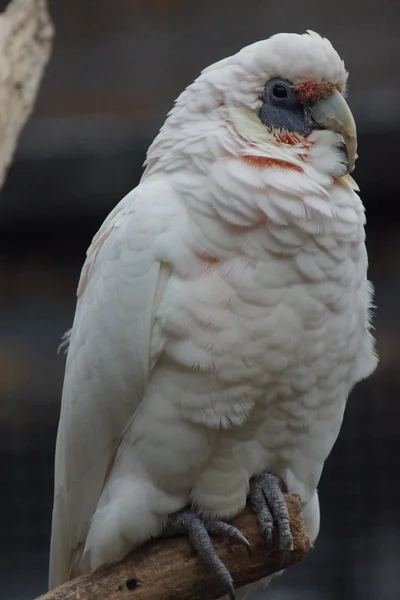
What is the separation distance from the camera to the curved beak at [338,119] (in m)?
1.96

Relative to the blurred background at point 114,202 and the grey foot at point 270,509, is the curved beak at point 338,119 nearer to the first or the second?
the grey foot at point 270,509

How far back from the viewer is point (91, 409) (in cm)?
196

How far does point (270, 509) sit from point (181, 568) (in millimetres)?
204

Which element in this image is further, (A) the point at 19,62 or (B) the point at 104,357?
(A) the point at 19,62

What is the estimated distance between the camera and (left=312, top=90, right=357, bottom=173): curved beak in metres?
1.96

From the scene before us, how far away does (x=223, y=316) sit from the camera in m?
1.81

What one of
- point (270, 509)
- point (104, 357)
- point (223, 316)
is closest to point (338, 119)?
point (223, 316)

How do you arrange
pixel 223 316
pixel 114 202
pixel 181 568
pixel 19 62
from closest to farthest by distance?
1. pixel 223 316
2. pixel 181 568
3. pixel 19 62
4. pixel 114 202

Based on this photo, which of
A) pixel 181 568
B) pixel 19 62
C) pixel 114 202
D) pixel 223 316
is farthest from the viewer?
pixel 114 202

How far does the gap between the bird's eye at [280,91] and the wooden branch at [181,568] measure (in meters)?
0.78

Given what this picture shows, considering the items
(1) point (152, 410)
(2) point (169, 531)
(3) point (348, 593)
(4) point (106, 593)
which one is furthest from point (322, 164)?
(3) point (348, 593)

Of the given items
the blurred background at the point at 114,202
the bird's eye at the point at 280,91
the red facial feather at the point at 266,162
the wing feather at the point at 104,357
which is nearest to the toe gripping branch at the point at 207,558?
the wing feather at the point at 104,357

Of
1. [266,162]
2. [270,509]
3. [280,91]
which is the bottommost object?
[270,509]

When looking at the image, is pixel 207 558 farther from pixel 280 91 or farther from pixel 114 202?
pixel 114 202
